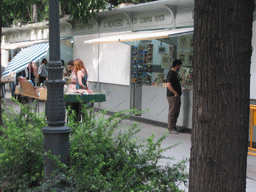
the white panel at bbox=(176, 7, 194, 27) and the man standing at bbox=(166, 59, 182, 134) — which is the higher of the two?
the white panel at bbox=(176, 7, 194, 27)

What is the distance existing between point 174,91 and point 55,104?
6003 mm

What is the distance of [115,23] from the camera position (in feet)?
47.5

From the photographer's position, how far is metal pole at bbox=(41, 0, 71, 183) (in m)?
4.57

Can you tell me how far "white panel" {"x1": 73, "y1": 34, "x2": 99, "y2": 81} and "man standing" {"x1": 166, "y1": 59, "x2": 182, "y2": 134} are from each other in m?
5.79

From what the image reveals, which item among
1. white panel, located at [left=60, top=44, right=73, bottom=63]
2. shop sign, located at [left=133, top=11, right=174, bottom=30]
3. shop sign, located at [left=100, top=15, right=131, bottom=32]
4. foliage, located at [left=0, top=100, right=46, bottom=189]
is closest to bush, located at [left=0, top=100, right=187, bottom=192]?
foliage, located at [left=0, top=100, right=46, bottom=189]

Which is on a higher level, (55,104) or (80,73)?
(80,73)

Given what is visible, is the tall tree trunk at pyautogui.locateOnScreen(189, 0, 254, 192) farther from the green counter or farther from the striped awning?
the striped awning

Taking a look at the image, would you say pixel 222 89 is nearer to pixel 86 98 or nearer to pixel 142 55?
pixel 86 98

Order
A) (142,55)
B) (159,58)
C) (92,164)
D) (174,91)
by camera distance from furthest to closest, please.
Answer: (142,55), (159,58), (174,91), (92,164)

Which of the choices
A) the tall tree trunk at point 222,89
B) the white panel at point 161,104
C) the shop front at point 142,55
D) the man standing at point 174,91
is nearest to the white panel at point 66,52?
the shop front at point 142,55

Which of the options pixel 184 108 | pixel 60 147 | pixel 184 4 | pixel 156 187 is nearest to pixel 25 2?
pixel 184 4

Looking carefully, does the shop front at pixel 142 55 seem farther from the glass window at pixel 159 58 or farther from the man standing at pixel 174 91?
the man standing at pixel 174 91

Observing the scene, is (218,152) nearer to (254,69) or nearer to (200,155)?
(200,155)

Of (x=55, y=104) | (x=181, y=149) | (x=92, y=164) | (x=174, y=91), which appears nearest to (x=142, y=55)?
(x=174, y=91)
